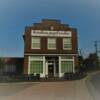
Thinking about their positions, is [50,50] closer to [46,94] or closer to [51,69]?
[51,69]

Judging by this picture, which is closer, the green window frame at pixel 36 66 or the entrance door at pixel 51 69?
the green window frame at pixel 36 66

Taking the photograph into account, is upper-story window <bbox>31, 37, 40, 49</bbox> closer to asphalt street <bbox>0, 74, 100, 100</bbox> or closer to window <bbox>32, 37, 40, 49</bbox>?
window <bbox>32, 37, 40, 49</bbox>

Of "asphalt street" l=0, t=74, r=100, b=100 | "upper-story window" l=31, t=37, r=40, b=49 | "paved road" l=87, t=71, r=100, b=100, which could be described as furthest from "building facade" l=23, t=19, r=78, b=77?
"asphalt street" l=0, t=74, r=100, b=100

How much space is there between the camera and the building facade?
3173 cm

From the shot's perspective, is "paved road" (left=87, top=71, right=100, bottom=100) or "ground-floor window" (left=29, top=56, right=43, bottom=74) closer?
"paved road" (left=87, top=71, right=100, bottom=100)

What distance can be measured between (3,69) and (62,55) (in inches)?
291

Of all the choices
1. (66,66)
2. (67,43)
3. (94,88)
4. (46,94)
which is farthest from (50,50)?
(46,94)

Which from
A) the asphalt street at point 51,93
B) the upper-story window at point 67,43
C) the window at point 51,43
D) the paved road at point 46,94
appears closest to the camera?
the paved road at point 46,94

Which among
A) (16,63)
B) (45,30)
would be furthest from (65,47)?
(16,63)

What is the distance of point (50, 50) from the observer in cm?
3219

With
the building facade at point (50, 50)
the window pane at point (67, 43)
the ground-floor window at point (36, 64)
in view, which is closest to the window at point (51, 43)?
the building facade at point (50, 50)

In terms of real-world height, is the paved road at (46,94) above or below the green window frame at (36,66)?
below

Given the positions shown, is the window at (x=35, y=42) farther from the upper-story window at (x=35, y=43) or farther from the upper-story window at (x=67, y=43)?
the upper-story window at (x=67, y=43)

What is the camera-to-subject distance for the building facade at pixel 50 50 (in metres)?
31.7
